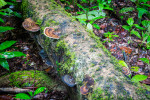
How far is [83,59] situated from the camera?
1.94 metres

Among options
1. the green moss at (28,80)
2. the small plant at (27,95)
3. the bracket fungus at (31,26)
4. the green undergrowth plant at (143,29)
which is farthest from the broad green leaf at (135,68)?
the bracket fungus at (31,26)

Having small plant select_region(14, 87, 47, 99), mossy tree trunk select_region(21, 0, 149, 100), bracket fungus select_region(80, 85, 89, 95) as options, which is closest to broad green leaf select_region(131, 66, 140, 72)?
mossy tree trunk select_region(21, 0, 149, 100)

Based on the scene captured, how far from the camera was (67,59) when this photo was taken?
215cm

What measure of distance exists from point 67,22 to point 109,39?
231cm

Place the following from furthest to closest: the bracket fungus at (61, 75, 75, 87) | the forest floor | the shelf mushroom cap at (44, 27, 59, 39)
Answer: the forest floor < the shelf mushroom cap at (44, 27, 59, 39) < the bracket fungus at (61, 75, 75, 87)

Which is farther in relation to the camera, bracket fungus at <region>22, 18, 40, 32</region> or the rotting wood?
bracket fungus at <region>22, 18, 40, 32</region>

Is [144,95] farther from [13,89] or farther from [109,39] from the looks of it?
[109,39]

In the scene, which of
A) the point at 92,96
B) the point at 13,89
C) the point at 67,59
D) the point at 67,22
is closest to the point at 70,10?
the point at 67,22

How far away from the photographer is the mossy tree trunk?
4.97 feet

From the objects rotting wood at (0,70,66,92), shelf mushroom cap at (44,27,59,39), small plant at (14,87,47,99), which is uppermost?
shelf mushroom cap at (44,27,59,39)

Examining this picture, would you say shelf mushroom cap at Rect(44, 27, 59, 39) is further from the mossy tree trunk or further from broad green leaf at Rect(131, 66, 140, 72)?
broad green leaf at Rect(131, 66, 140, 72)

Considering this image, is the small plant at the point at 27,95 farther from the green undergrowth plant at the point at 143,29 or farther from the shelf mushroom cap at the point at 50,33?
the green undergrowth plant at the point at 143,29

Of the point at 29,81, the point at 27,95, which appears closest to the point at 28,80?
the point at 29,81

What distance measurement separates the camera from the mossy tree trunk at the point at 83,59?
1.51 m
